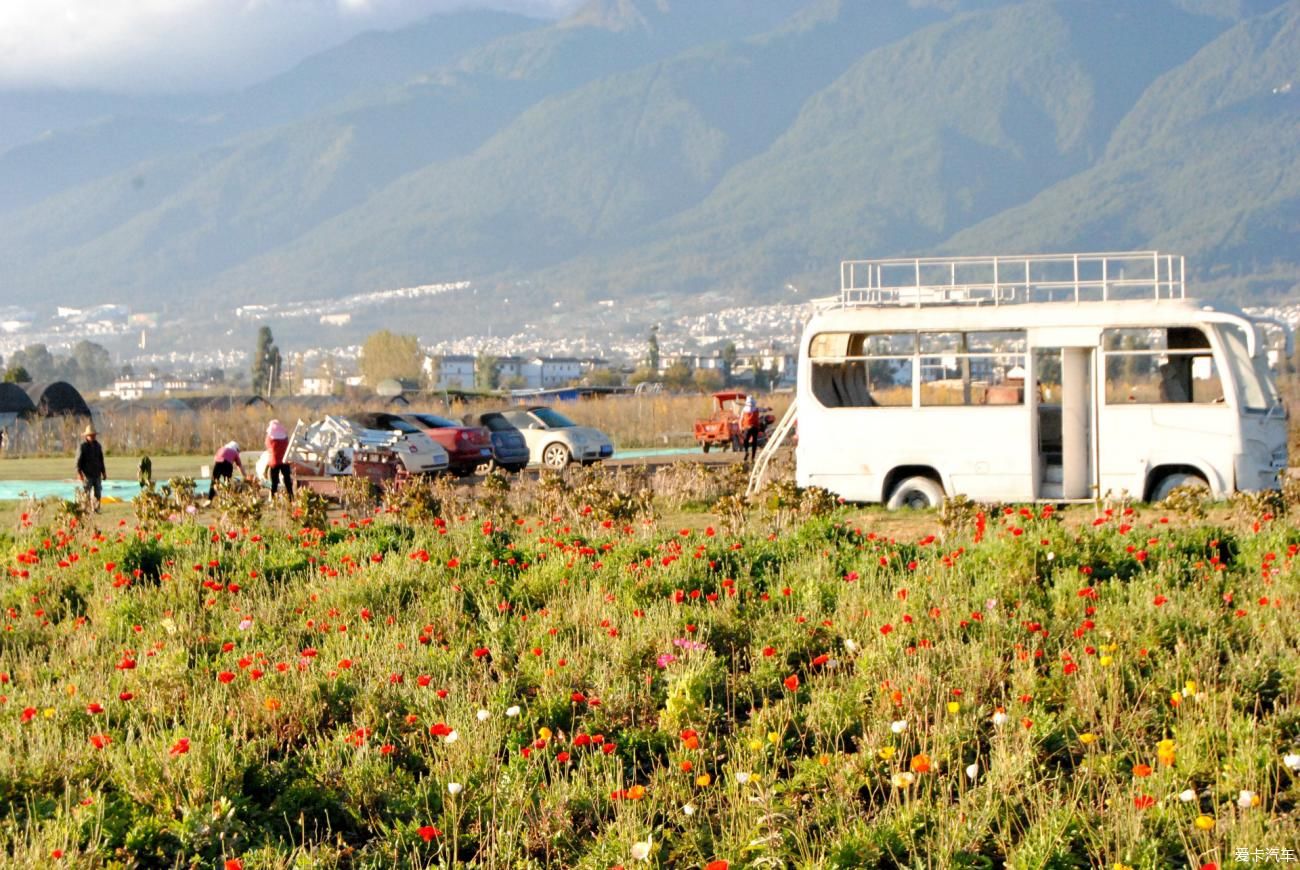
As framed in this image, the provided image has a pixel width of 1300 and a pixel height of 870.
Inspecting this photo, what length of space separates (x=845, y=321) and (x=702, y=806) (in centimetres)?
1311

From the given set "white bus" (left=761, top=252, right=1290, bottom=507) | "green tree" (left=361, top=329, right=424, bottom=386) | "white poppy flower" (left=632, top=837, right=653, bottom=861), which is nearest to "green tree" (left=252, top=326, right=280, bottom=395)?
"green tree" (left=361, top=329, right=424, bottom=386)

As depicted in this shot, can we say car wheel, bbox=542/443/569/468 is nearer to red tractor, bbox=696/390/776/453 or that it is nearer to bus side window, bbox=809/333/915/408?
red tractor, bbox=696/390/776/453

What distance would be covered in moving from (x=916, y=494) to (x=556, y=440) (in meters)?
15.1

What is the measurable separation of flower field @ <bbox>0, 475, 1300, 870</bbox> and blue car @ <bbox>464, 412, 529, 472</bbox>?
18897 mm

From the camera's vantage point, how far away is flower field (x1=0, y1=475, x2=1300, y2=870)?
19.2 feet

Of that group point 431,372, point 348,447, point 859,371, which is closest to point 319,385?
point 431,372

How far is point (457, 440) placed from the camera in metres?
28.9

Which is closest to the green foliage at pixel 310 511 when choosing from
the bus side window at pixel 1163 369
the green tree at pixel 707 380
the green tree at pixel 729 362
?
the bus side window at pixel 1163 369

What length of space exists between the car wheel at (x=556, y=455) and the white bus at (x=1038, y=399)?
44.7 feet

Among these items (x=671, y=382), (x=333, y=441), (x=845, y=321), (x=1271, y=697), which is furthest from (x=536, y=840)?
(x=671, y=382)

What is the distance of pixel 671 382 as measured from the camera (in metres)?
124

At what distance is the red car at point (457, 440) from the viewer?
28.4 m

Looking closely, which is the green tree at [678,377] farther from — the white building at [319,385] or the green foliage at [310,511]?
the green foliage at [310,511]

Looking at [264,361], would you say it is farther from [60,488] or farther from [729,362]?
[60,488]
